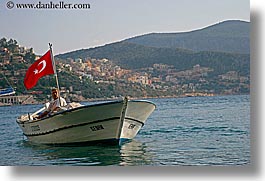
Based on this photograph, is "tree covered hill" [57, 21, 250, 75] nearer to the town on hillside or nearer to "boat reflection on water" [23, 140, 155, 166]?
the town on hillside

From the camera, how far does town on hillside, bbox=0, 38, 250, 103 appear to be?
493 cm

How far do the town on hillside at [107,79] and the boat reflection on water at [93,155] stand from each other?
38 cm

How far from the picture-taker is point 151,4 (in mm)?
4855

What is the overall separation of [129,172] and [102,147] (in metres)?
0.49

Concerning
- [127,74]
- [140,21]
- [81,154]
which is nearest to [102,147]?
[81,154]

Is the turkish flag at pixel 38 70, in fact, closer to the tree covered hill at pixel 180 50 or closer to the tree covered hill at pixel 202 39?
the tree covered hill at pixel 180 50

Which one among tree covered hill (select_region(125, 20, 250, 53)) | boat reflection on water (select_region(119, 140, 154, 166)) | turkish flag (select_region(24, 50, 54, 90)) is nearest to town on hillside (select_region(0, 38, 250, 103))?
turkish flag (select_region(24, 50, 54, 90))

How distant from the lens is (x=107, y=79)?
16.4 feet

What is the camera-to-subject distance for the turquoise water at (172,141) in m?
4.75

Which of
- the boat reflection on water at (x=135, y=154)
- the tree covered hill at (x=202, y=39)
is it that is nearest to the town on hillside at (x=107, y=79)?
the tree covered hill at (x=202, y=39)

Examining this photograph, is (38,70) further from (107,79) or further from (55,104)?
(107,79)

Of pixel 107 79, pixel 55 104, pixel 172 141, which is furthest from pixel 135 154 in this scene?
pixel 55 104

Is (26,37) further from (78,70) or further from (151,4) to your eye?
(151,4)

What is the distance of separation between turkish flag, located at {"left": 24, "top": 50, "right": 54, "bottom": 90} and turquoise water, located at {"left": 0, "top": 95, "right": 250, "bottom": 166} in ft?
0.65
